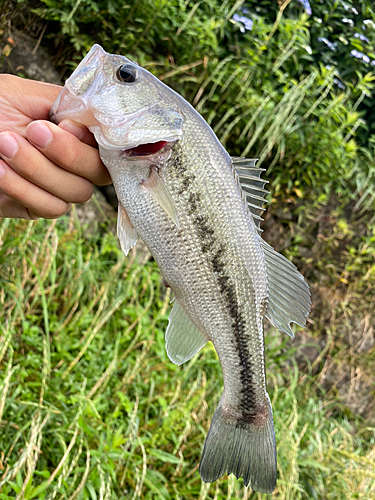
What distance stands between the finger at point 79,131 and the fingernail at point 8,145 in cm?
14

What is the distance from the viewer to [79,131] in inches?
54.7

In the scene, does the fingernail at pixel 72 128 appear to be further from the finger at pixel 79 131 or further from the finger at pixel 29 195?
the finger at pixel 29 195

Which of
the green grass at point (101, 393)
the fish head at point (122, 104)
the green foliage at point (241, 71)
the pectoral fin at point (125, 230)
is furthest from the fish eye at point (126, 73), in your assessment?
the green foliage at point (241, 71)

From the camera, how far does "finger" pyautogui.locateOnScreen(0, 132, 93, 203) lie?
132 centimetres

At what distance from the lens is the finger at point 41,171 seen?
1324mm

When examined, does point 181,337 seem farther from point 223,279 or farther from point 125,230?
point 125,230

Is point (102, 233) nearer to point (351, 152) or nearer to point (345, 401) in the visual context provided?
point (351, 152)

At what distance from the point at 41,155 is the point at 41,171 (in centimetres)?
5

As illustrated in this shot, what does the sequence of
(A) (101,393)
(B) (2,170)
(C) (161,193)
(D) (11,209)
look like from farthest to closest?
(A) (101,393), (D) (11,209), (B) (2,170), (C) (161,193)

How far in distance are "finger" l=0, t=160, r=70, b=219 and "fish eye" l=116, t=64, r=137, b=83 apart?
460 mm

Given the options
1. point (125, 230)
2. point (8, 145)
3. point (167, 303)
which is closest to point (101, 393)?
point (167, 303)

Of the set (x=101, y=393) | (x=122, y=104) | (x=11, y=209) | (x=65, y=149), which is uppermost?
(x=122, y=104)

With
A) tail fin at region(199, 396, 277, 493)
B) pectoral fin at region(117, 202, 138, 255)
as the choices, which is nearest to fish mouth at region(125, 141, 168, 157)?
pectoral fin at region(117, 202, 138, 255)

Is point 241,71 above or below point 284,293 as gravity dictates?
below
